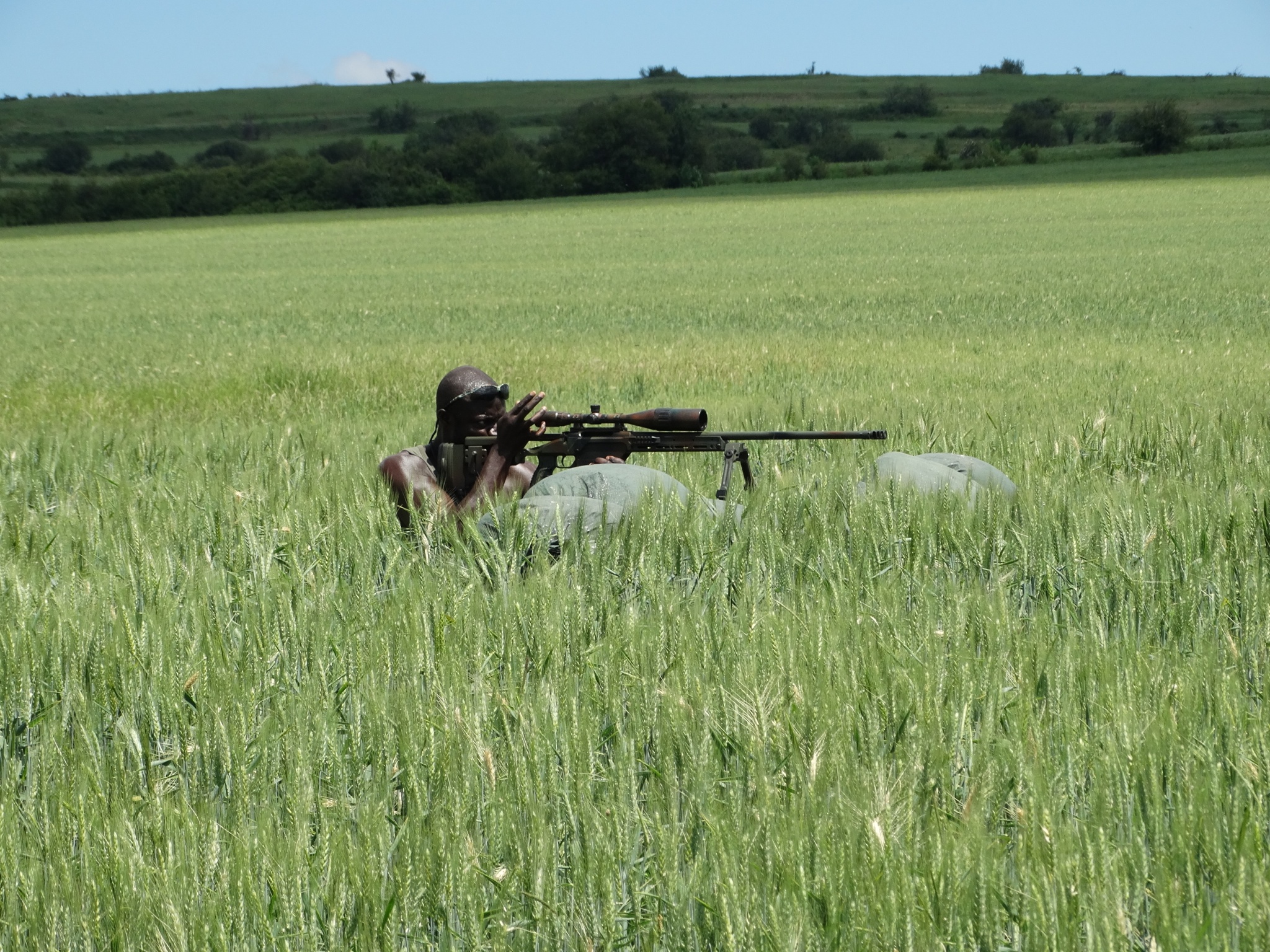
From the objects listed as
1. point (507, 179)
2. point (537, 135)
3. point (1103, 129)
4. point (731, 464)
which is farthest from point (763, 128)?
point (731, 464)

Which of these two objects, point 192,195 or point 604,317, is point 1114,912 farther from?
point 192,195

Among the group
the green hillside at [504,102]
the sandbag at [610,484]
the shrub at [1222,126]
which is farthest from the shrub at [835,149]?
the sandbag at [610,484]

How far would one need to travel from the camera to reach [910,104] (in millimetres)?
108938

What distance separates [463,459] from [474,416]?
16 cm

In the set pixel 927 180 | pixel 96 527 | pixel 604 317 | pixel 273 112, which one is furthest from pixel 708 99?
pixel 96 527

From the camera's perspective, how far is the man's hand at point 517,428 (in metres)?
4.31

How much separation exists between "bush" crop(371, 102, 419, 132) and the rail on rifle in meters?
115

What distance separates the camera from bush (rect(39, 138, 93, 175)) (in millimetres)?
90688

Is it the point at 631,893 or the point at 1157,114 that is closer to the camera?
the point at 631,893

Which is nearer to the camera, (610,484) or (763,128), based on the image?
(610,484)

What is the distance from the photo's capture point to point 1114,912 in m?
→ 1.53

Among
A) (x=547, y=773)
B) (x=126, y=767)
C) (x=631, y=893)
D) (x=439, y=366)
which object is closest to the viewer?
(x=631, y=893)

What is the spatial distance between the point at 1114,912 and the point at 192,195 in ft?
241

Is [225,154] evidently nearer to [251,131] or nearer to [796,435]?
[251,131]
